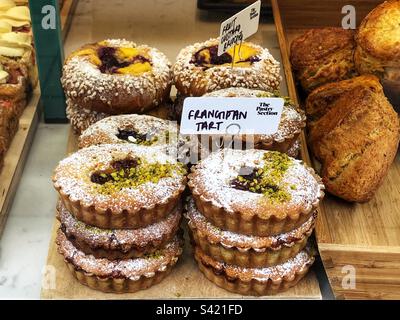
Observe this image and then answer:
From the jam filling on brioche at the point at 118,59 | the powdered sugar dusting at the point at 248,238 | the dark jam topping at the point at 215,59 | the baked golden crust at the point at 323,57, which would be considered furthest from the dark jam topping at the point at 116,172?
the baked golden crust at the point at 323,57

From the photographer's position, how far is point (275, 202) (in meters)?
1.57

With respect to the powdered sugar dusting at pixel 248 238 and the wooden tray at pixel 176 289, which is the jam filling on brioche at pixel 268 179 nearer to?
the powdered sugar dusting at pixel 248 238

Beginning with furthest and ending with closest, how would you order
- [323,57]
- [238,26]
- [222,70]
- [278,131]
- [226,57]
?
[323,57] < [226,57] < [222,70] < [238,26] < [278,131]

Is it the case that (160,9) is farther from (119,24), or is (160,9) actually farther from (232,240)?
(232,240)

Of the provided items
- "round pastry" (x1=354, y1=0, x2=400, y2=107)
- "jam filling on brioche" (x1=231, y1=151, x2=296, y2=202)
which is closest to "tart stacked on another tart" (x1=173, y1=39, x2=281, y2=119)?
"round pastry" (x1=354, y1=0, x2=400, y2=107)

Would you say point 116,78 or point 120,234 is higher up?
point 116,78

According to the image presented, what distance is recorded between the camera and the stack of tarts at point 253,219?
157cm

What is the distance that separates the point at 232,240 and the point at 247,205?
0.13 meters

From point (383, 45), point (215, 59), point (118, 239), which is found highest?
point (383, 45)

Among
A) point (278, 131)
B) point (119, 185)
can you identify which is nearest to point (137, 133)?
point (119, 185)

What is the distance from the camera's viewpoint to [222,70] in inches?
82.5

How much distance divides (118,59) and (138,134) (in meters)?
0.43

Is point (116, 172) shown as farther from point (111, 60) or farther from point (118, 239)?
point (111, 60)

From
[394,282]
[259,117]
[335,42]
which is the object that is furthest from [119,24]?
[394,282]
